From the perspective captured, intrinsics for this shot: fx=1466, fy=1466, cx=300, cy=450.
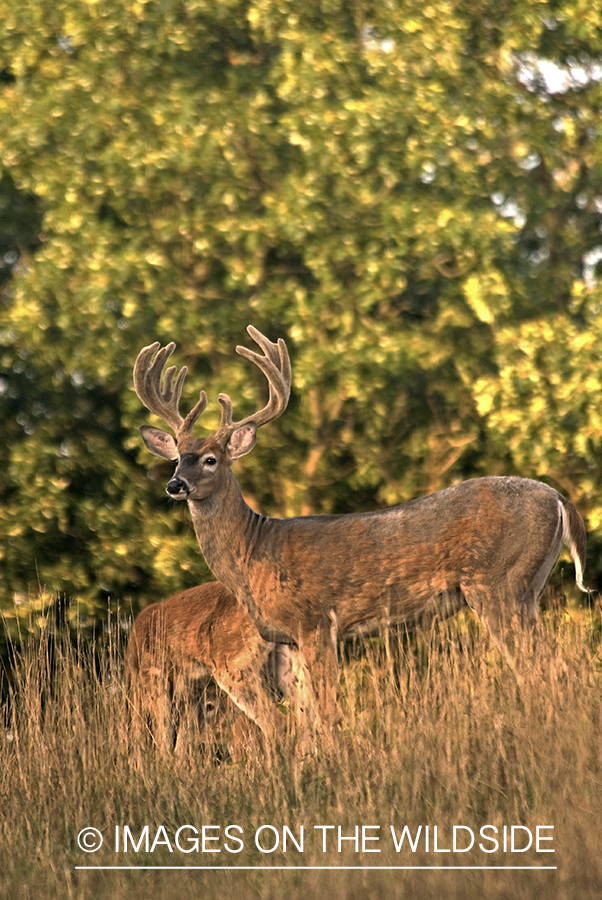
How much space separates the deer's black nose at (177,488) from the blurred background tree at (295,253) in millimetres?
2042

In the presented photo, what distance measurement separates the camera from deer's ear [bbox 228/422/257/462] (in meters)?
9.03

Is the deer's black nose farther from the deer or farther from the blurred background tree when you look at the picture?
the blurred background tree

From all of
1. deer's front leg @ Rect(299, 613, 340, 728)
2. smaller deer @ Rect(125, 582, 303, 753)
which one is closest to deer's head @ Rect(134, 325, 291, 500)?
smaller deer @ Rect(125, 582, 303, 753)

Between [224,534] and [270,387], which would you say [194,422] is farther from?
[224,534]

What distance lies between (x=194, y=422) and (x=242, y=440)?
320mm

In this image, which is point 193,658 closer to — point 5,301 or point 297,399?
point 297,399

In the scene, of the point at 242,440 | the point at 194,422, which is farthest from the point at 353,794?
the point at 194,422

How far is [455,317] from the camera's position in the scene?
11359 mm

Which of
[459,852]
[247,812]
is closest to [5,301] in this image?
[247,812]

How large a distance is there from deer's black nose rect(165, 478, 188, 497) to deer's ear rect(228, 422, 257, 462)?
1.80 ft

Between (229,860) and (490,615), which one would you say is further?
(490,615)

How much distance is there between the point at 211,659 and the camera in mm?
9633

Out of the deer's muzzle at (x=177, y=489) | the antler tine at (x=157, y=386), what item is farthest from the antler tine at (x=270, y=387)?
the deer's muzzle at (x=177, y=489)

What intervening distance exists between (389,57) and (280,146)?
1127 mm
